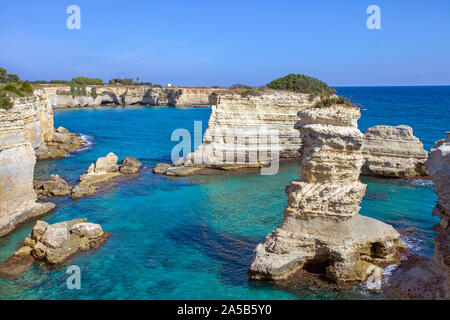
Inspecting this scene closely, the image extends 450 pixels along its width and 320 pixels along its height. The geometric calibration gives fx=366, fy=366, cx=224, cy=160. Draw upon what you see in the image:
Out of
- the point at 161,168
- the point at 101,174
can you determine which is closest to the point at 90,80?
the point at 161,168

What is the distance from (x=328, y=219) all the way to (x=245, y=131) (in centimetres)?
1497

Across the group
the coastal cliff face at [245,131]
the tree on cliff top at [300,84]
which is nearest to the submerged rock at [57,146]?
the coastal cliff face at [245,131]

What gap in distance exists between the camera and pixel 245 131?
25234mm

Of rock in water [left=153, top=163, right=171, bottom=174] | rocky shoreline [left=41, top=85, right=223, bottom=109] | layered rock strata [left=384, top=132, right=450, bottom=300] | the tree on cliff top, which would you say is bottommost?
rock in water [left=153, top=163, right=171, bottom=174]

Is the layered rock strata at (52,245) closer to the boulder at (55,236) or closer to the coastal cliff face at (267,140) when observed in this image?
the boulder at (55,236)

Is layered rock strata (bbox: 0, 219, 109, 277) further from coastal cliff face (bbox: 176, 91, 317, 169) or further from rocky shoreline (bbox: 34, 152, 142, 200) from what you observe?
coastal cliff face (bbox: 176, 91, 317, 169)

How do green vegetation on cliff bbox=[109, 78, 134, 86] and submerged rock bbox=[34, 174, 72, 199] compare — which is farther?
green vegetation on cliff bbox=[109, 78, 134, 86]

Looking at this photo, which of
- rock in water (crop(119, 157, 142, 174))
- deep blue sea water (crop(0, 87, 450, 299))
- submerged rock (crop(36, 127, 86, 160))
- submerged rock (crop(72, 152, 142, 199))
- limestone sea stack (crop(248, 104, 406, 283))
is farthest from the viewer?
submerged rock (crop(36, 127, 86, 160))

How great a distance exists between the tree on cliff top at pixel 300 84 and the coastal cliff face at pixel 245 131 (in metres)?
3.54

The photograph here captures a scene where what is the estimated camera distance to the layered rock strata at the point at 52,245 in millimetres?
12195

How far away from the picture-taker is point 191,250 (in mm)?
13336

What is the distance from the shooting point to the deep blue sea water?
10.7 meters

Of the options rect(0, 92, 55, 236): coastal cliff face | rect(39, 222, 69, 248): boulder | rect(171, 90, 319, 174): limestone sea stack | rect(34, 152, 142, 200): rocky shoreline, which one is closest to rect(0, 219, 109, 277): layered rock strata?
rect(39, 222, 69, 248): boulder
